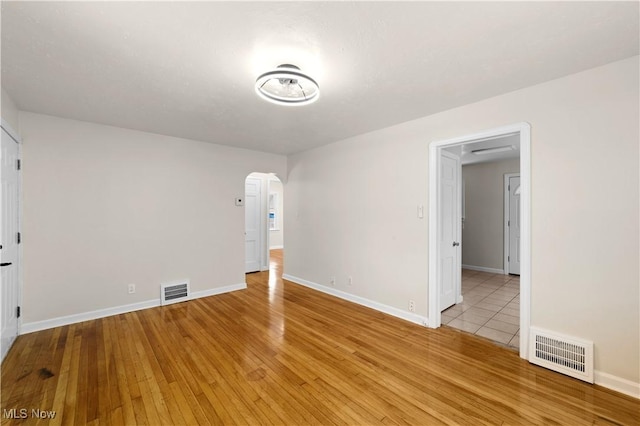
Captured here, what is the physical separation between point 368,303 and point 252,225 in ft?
11.5

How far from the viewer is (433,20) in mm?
1617

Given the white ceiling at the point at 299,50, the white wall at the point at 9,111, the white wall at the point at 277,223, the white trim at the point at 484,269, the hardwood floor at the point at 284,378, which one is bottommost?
the hardwood floor at the point at 284,378

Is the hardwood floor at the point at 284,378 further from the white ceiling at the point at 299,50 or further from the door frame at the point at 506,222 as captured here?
the door frame at the point at 506,222

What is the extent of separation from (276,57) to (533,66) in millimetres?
2078

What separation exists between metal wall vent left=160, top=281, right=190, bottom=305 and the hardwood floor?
629mm

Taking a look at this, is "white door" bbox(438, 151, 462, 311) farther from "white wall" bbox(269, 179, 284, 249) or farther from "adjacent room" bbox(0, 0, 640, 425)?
"white wall" bbox(269, 179, 284, 249)

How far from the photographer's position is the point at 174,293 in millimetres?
4117

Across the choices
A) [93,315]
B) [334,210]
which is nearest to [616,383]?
[334,210]

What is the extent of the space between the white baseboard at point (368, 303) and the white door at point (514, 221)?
13.1 feet

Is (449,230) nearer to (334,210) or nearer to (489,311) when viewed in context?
(489,311)

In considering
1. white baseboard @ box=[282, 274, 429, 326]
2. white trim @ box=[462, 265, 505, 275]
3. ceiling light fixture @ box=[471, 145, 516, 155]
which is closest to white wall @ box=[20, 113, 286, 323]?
white baseboard @ box=[282, 274, 429, 326]

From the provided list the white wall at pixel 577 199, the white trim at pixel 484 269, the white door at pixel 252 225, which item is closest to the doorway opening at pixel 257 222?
the white door at pixel 252 225

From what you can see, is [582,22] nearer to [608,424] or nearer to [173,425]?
[608,424]

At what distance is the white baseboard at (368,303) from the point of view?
335 cm
